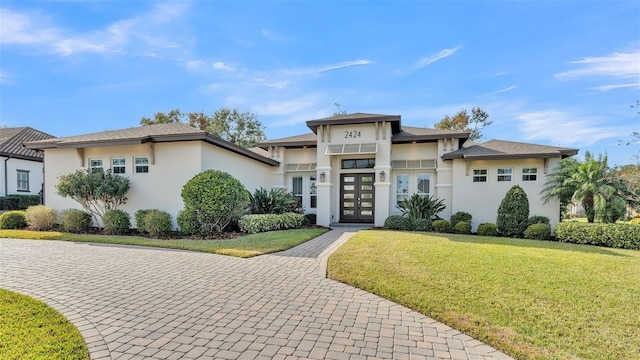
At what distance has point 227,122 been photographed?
97.4 ft

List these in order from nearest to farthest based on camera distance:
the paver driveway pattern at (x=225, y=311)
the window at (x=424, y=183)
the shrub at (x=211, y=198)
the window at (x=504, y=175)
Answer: the paver driveway pattern at (x=225, y=311) < the shrub at (x=211, y=198) < the window at (x=504, y=175) < the window at (x=424, y=183)

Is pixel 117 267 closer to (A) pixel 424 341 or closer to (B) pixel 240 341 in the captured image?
(B) pixel 240 341

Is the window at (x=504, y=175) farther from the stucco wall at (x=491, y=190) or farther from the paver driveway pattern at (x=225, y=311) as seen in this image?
the paver driveway pattern at (x=225, y=311)

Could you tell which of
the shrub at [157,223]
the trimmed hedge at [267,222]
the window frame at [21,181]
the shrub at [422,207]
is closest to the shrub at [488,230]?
the shrub at [422,207]

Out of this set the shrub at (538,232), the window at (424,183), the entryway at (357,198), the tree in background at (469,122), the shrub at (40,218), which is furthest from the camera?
the tree in background at (469,122)

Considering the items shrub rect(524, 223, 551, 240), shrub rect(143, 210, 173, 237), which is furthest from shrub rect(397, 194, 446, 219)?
shrub rect(143, 210, 173, 237)

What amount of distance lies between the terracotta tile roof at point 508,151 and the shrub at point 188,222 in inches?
425

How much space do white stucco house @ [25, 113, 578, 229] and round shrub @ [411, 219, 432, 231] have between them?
1431 millimetres

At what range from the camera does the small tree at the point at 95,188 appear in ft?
37.0

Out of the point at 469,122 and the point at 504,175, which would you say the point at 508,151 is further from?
the point at 469,122

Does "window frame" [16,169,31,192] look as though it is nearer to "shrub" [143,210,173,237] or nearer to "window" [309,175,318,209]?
"shrub" [143,210,173,237]

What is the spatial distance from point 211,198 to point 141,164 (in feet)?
13.4

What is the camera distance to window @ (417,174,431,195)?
14.4 meters

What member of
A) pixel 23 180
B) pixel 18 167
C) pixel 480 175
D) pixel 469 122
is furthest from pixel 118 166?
pixel 469 122
